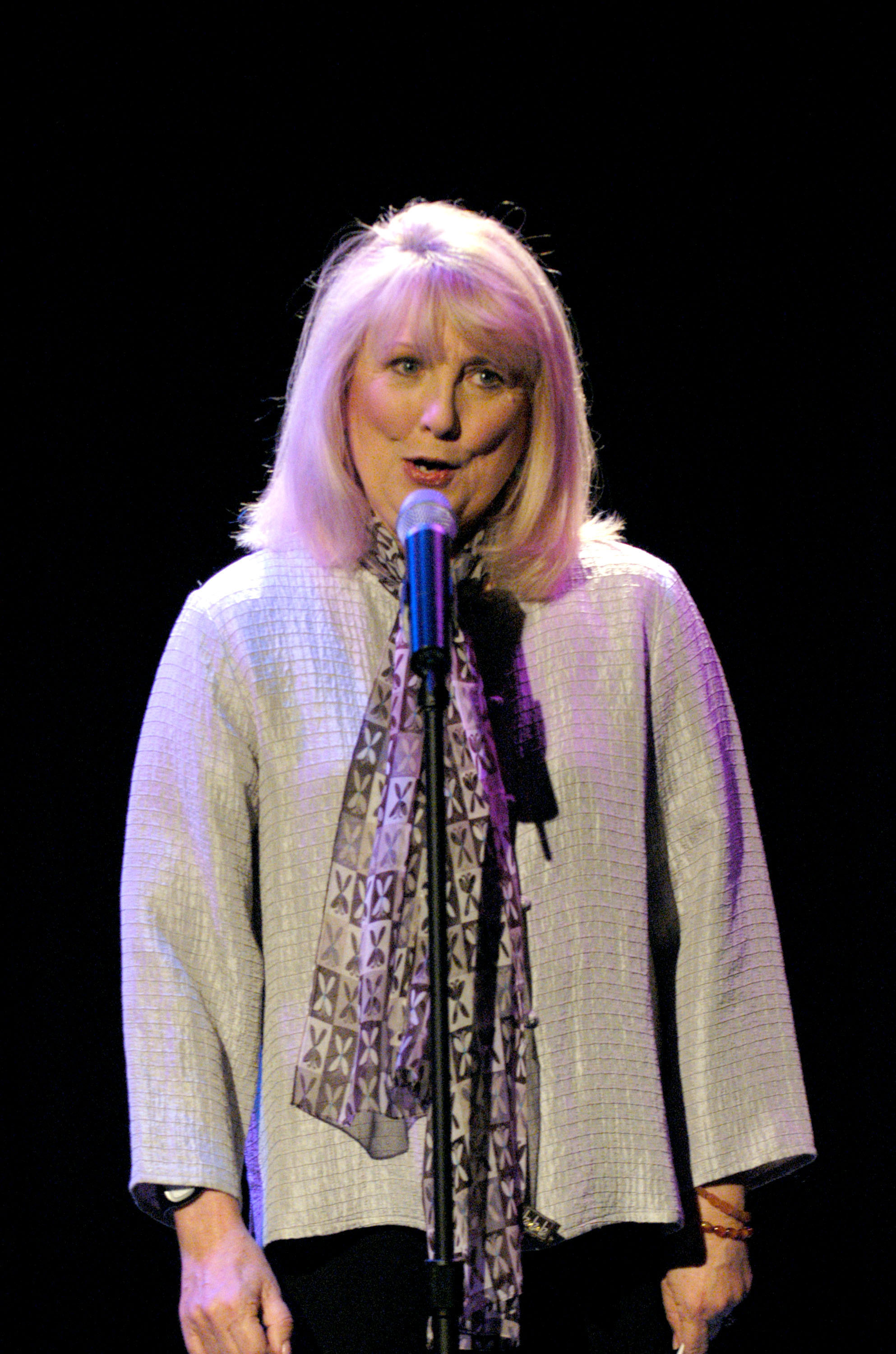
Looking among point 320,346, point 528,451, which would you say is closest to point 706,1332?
point 528,451

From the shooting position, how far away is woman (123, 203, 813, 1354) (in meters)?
1.47

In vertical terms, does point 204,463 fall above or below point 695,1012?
above

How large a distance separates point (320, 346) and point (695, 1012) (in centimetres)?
87

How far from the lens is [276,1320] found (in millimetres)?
1397

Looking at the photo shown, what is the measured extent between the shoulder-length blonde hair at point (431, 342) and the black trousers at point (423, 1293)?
0.71 meters

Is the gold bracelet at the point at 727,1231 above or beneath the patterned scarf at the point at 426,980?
beneath

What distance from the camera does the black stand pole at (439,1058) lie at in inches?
44.4

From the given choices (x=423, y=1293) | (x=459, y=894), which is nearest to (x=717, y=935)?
(x=459, y=894)

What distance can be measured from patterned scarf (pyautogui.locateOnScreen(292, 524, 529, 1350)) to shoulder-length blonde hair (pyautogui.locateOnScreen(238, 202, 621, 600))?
223mm

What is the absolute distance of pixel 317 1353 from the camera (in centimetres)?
148

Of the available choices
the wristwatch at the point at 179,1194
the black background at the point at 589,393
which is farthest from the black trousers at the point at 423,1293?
the black background at the point at 589,393

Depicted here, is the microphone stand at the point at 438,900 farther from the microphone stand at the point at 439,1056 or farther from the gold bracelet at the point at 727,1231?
the gold bracelet at the point at 727,1231

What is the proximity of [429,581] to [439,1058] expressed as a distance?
0.38 metres

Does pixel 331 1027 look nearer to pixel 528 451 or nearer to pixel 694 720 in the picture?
pixel 694 720
